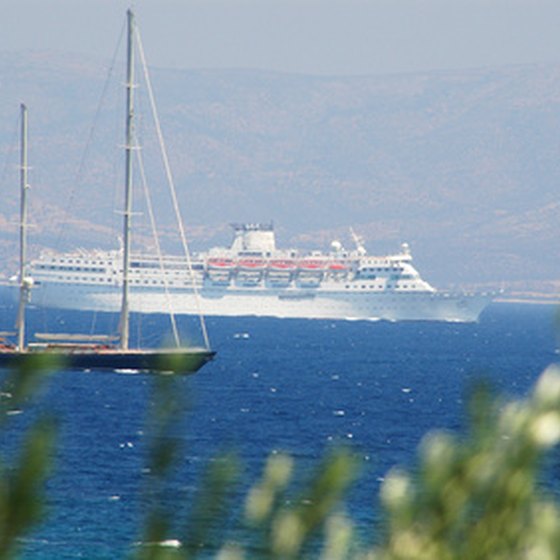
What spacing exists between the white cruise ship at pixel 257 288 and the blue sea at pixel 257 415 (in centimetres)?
3134

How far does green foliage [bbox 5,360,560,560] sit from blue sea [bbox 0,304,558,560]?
138 mm

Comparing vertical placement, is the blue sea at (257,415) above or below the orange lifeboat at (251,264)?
below

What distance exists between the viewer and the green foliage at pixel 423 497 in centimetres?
333

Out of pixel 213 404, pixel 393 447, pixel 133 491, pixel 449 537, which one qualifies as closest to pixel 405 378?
pixel 213 404

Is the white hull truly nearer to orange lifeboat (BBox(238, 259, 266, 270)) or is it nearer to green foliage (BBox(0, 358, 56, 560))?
orange lifeboat (BBox(238, 259, 266, 270))

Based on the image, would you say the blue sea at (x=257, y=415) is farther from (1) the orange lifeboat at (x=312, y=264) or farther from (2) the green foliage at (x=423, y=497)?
(1) the orange lifeboat at (x=312, y=264)

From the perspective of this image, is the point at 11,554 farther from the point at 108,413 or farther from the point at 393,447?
the point at 108,413

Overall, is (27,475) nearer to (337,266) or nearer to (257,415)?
(257,415)

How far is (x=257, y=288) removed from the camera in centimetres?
15038

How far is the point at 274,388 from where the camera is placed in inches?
2601

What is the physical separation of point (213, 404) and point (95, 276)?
3688 inches

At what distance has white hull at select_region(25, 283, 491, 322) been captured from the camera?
14700 centimetres

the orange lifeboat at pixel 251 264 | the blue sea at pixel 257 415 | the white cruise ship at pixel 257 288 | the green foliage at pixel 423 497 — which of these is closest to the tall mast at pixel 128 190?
the blue sea at pixel 257 415

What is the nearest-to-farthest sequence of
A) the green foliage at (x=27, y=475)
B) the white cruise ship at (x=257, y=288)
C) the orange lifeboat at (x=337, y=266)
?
1. the green foliage at (x=27, y=475)
2. the white cruise ship at (x=257, y=288)
3. the orange lifeboat at (x=337, y=266)
